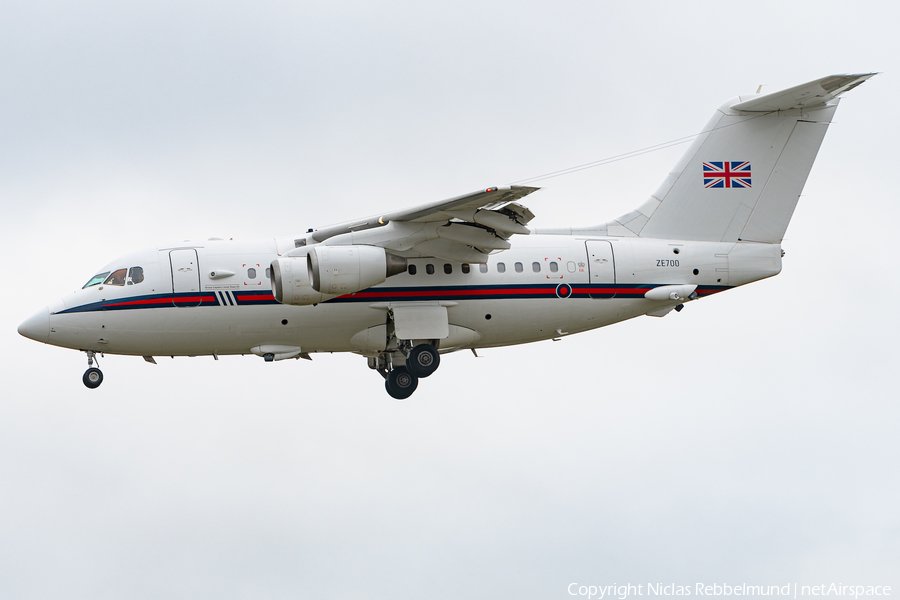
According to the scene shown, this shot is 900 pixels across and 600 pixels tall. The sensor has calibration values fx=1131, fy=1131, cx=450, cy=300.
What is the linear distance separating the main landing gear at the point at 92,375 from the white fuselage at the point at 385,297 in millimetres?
317

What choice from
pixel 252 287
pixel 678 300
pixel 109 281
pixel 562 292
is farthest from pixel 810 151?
pixel 109 281

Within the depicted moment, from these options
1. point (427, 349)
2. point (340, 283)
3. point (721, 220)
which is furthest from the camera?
point (721, 220)

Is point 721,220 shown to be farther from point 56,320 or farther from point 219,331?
point 56,320

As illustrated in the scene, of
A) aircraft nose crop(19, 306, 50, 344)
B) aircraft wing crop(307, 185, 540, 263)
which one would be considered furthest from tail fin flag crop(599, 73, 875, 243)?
aircraft nose crop(19, 306, 50, 344)

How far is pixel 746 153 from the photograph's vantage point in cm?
2348

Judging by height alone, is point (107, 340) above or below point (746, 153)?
below

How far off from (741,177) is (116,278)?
12.7 metres

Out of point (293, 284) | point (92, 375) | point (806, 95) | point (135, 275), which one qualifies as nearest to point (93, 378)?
point (92, 375)

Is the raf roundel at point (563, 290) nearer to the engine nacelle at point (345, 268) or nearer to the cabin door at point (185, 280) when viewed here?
the engine nacelle at point (345, 268)

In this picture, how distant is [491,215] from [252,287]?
461 cm

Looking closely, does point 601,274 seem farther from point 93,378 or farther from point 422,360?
point 93,378

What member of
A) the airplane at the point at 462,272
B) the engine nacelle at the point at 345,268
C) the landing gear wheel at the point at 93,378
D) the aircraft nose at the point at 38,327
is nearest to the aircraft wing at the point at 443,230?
the airplane at the point at 462,272

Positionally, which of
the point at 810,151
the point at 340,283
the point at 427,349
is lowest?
the point at 427,349

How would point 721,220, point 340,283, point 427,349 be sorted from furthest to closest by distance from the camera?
point 721,220
point 427,349
point 340,283
